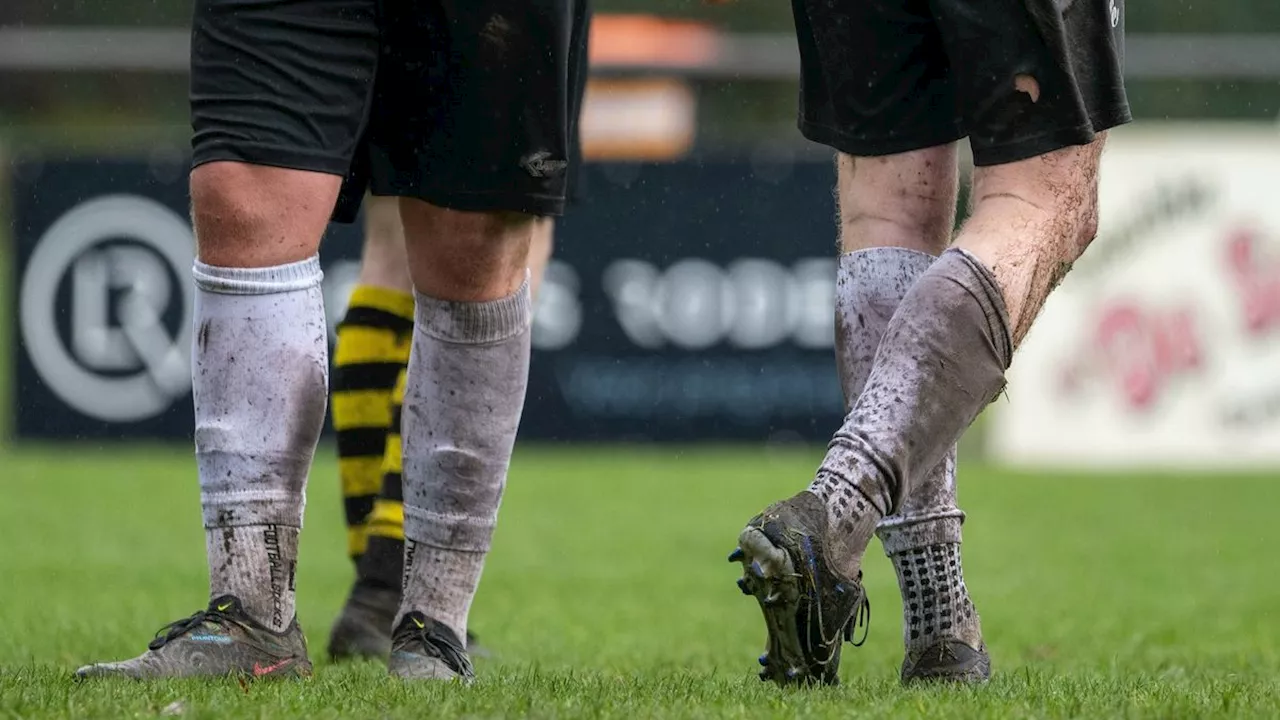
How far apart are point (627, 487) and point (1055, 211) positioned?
5340 millimetres

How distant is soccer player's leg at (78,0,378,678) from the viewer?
7.95 feet

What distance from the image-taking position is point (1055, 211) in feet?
7.90

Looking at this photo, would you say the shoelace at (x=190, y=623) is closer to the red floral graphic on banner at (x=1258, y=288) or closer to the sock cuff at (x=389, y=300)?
the sock cuff at (x=389, y=300)

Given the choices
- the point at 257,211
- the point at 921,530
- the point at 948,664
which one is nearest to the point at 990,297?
the point at 921,530

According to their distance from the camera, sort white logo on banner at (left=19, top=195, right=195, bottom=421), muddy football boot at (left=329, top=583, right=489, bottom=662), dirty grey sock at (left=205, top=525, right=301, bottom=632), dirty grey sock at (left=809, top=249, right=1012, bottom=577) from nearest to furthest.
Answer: dirty grey sock at (left=809, top=249, right=1012, bottom=577)
dirty grey sock at (left=205, top=525, right=301, bottom=632)
muddy football boot at (left=329, top=583, right=489, bottom=662)
white logo on banner at (left=19, top=195, right=195, bottom=421)

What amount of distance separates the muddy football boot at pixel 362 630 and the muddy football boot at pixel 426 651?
458mm

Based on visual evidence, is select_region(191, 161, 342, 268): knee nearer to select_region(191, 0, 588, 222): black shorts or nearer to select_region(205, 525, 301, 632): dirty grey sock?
select_region(191, 0, 588, 222): black shorts

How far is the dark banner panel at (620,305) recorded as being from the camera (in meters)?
8.58

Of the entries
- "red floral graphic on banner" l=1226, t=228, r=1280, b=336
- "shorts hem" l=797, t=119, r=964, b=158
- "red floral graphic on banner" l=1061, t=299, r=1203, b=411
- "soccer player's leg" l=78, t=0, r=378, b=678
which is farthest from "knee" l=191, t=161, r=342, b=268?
"red floral graphic on banner" l=1226, t=228, r=1280, b=336

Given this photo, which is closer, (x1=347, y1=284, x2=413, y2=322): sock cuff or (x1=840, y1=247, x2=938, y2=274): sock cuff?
(x1=840, y1=247, x2=938, y2=274): sock cuff

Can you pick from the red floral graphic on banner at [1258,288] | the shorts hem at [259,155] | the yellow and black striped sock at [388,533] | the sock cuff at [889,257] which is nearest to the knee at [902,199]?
the sock cuff at [889,257]

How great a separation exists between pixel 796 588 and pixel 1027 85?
695mm

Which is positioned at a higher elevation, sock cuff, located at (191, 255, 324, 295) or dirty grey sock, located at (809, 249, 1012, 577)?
sock cuff, located at (191, 255, 324, 295)

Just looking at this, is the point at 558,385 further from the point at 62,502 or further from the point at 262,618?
the point at 262,618
